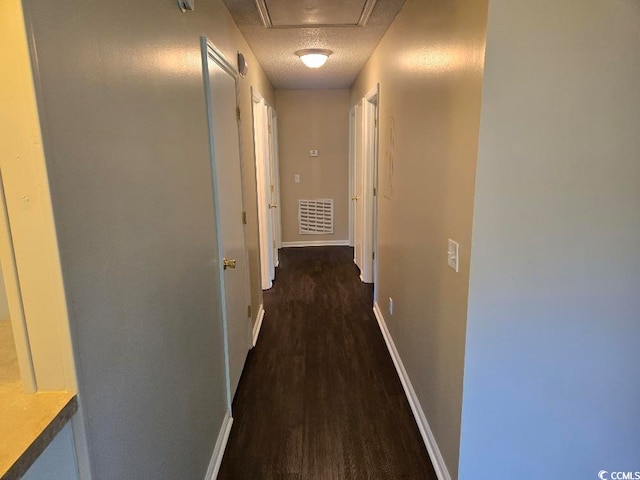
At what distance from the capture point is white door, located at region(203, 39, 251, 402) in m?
2.04

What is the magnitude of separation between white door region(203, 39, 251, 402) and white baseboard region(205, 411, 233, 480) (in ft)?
0.43

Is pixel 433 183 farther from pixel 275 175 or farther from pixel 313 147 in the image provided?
pixel 313 147

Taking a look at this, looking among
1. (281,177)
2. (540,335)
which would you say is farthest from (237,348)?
(281,177)

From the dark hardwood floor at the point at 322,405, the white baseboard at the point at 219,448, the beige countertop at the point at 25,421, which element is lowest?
the dark hardwood floor at the point at 322,405

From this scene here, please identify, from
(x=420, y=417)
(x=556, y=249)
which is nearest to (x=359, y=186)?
(x=420, y=417)

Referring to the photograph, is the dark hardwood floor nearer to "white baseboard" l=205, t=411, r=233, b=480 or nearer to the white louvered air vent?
"white baseboard" l=205, t=411, r=233, b=480

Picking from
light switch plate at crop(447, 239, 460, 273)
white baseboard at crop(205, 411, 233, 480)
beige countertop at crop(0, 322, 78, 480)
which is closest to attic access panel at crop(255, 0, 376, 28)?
light switch plate at crop(447, 239, 460, 273)

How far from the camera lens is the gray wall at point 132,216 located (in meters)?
0.83

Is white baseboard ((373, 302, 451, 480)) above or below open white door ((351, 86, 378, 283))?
below

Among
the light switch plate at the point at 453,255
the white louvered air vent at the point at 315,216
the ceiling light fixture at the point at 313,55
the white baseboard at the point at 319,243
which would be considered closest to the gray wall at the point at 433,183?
the light switch plate at the point at 453,255

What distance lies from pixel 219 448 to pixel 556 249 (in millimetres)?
1756

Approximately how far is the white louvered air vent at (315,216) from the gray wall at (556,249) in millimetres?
4729

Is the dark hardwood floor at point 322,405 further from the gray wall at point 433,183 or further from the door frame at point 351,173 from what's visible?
the door frame at point 351,173

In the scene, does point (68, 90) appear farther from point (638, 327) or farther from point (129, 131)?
point (638, 327)
